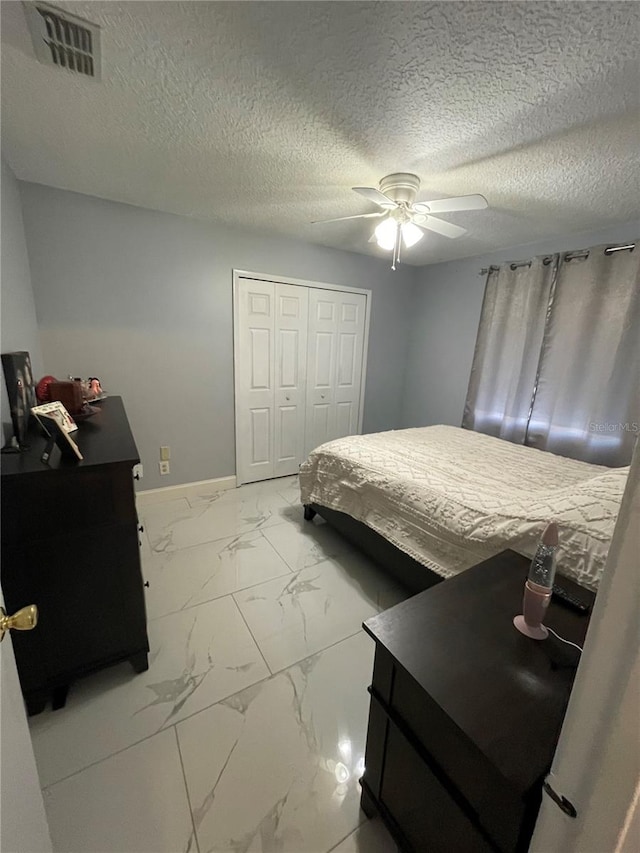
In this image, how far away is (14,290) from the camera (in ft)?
5.80

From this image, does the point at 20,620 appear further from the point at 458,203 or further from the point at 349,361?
the point at 349,361

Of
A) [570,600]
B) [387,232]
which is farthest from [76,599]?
[387,232]

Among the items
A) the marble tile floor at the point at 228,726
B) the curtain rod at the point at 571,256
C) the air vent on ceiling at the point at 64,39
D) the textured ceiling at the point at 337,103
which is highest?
the textured ceiling at the point at 337,103

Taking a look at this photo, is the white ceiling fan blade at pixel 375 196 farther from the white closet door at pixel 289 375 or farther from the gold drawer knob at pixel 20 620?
the gold drawer knob at pixel 20 620

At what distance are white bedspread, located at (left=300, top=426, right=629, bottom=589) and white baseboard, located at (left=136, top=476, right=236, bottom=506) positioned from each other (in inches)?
39.9

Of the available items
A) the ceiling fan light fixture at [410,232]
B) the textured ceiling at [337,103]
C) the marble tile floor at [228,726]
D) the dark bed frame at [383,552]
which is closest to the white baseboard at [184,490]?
the marble tile floor at [228,726]

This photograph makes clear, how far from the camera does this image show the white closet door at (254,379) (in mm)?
3039

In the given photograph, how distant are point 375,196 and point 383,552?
1.96 m

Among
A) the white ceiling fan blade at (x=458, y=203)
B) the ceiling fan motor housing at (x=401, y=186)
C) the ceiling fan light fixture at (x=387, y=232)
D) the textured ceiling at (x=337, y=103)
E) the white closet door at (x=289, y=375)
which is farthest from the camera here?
the white closet door at (x=289, y=375)

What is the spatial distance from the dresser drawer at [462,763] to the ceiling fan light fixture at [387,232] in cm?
211

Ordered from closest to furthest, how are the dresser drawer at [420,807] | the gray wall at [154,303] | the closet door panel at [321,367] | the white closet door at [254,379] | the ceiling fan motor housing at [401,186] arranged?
1. the dresser drawer at [420,807]
2. the ceiling fan motor housing at [401,186]
3. the gray wall at [154,303]
4. the white closet door at [254,379]
5. the closet door panel at [321,367]

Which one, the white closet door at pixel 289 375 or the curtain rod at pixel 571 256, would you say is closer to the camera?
the curtain rod at pixel 571 256

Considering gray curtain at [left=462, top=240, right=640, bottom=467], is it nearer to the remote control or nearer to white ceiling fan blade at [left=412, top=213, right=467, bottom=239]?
white ceiling fan blade at [left=412, top=213, right=467, bottom=239]

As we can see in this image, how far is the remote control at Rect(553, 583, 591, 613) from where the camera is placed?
1.02m
